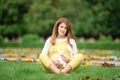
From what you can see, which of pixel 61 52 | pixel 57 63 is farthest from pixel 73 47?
pixel 57 63

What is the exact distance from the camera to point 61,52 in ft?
36.6

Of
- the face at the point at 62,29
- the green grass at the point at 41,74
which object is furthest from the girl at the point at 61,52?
the green grass at the point at 41,74

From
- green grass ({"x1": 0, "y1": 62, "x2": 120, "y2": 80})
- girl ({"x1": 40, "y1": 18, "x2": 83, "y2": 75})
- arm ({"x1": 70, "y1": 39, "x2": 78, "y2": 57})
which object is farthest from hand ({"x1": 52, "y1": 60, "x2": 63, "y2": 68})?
arm ({"x1": 70, "y1": 39, "x2": 78, "y2": 57})

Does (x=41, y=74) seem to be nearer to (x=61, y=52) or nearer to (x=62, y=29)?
(x=61, y=52)

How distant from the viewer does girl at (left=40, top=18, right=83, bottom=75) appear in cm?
1060

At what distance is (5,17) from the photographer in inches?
2154

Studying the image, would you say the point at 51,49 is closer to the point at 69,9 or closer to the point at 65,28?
the point at 65,28

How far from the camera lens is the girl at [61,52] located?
10.6 m

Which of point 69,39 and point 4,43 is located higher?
point 69,39

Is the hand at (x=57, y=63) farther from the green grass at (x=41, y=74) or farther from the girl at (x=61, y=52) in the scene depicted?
the green grass at (x=41, y=74)

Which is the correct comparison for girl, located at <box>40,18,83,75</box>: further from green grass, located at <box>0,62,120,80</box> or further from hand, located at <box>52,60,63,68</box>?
green grass, located at <box>0,62,120,80</box>

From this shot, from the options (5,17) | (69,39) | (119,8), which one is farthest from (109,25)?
(69,39)

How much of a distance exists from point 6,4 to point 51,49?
42.6 metres

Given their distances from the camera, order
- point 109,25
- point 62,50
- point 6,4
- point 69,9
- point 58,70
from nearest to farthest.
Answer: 1. point 58,70
2. point 62,50
3. point 109,25
4. point 6,4
5. point 69,9
